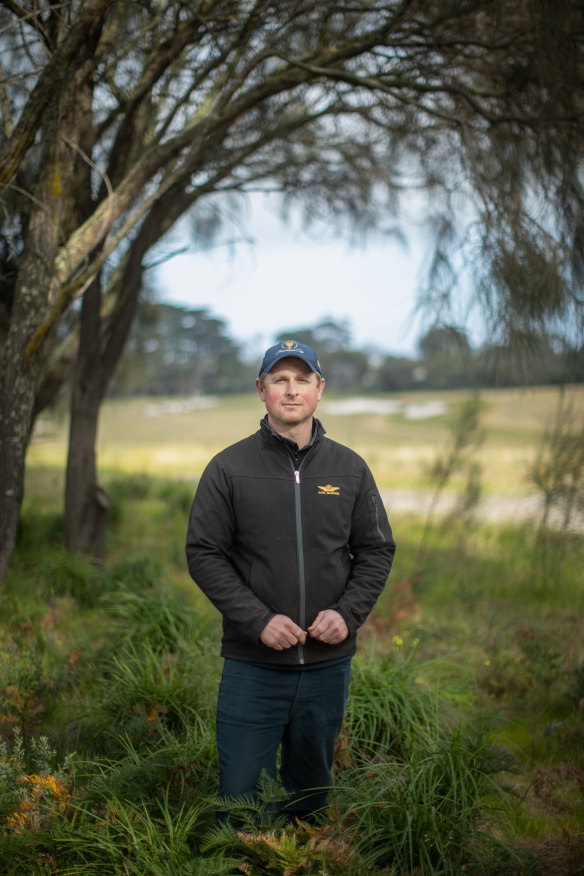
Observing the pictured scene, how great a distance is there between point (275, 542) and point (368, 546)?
1.28 feet

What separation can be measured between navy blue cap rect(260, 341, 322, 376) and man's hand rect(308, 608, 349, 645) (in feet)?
2.78

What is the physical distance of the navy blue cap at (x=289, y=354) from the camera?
237cm

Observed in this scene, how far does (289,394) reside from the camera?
236 centimetres

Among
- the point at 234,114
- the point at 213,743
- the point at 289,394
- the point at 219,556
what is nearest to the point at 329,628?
the point at 219,556

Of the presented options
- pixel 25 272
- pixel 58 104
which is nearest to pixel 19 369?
pixel 25 272

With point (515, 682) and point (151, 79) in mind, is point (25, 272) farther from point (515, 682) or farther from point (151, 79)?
point (515, 682)

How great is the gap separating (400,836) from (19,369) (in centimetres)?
310

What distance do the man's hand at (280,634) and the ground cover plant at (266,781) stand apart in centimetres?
43

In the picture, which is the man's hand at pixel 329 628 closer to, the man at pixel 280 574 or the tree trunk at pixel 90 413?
the man at pixel 280 574

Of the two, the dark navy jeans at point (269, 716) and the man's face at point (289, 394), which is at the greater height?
the man's face at point (289, 394)

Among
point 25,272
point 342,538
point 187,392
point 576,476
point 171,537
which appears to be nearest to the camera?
point 342,538

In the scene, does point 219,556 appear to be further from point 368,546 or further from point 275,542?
point 368,546

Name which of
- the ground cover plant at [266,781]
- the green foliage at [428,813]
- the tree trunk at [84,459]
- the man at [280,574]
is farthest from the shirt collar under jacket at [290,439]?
the tree trunk at [84,459]

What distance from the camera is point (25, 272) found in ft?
12.9
